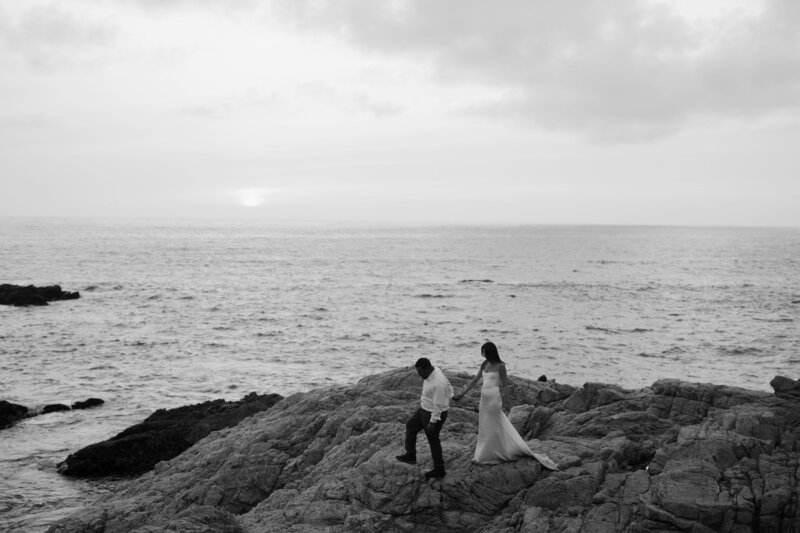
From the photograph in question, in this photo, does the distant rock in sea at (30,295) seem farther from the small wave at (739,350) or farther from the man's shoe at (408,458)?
the man's shoe at (408,458)

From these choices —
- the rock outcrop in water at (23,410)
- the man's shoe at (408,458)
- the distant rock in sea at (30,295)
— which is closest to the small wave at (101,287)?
the distant rock in sea at (30,295)

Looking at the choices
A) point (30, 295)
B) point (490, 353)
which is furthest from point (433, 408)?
point (30, 295)

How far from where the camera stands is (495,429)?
13.6 m

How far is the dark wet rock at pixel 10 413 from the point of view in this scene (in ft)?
97.4

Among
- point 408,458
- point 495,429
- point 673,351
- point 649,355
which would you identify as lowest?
point 649,355

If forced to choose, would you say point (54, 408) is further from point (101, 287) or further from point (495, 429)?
point (101, 287)

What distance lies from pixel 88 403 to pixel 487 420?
2632cm

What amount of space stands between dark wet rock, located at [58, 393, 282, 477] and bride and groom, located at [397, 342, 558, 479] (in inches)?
566

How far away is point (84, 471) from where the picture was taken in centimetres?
2433

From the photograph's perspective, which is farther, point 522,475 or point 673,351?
point 673,351

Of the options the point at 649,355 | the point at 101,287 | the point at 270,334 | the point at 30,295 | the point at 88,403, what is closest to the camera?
the point at 88,403

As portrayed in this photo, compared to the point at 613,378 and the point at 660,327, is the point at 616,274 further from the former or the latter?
the point at 613,378

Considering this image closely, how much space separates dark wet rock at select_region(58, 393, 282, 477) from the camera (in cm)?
2453

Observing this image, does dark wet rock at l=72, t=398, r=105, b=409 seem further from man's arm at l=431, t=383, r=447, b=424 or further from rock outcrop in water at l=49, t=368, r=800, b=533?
man's arm at l=431, t=383, r=447, b=424
